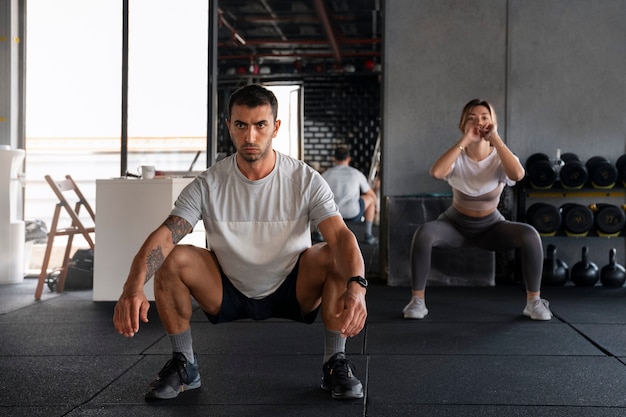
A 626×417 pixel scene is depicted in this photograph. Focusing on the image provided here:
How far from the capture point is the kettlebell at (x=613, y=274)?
389cm

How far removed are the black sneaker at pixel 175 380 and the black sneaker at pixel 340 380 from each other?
0.38 m

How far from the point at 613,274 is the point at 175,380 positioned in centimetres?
302

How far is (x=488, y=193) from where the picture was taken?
3.00 metres

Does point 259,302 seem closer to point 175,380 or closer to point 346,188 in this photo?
point 175,380

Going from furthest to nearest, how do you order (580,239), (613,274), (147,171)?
(580,239) → (613,274) → (147,171)

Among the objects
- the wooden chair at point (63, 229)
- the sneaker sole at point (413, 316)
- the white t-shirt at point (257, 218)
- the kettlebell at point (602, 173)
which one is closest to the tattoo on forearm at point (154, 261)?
the white t-shirt at point (257, 218)

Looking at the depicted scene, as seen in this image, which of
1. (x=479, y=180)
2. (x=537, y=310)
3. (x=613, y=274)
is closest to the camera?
(x=537, y=310)

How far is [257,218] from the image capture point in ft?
5.99

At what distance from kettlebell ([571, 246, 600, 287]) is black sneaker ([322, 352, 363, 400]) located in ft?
8.45

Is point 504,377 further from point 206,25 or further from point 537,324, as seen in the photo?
point 206,25

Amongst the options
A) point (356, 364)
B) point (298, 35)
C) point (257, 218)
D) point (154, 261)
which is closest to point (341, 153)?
point (298, 35)

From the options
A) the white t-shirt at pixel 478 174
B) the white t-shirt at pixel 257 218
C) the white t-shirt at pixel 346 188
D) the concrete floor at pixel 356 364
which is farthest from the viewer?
the white t-shirt at pixel 346 188

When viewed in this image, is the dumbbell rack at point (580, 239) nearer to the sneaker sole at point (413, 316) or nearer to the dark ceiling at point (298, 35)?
the sneaker sole at point (413, 316)

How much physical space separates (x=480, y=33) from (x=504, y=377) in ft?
9.36
